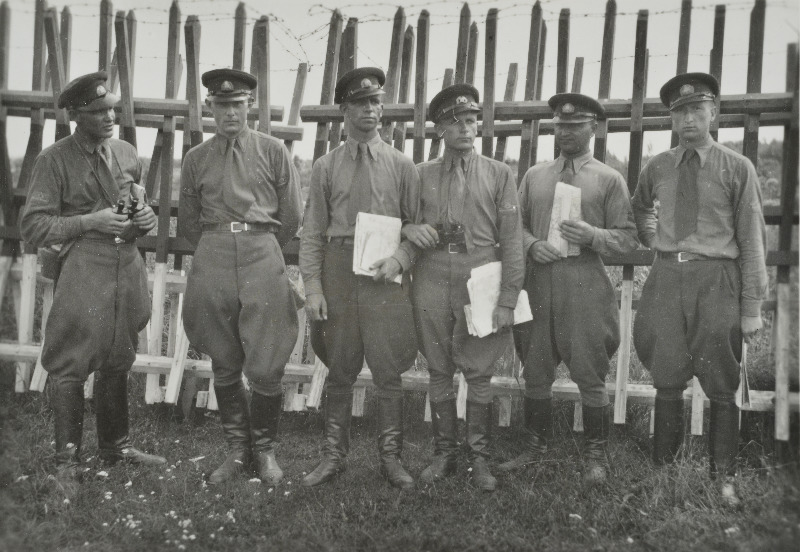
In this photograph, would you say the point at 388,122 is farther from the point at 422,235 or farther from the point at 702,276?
the point at 702,276

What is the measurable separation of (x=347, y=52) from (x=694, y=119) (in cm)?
271

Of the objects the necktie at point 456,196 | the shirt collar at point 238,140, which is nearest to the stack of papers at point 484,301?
the necktie at point 456,196

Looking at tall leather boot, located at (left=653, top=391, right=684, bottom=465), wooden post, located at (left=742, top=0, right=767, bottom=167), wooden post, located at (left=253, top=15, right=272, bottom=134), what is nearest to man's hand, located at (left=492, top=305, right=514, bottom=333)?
tall leather boot, located at (left=653, top=391, right=684, bottom=465)

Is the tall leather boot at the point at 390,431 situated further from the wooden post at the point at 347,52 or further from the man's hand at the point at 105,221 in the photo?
the wooden post at the point at 347,52

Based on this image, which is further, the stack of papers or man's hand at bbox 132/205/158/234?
man's hand at bbox 132/205/158/234

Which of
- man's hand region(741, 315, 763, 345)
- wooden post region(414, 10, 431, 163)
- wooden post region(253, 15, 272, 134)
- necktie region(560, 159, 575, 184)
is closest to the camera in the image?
man's hand region(741, 315, 763, 345)

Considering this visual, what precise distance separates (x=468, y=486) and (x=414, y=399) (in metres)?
1.47

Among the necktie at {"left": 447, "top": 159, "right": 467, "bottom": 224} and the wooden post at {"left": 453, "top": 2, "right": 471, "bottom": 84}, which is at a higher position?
the wooden post at {"left": 453, "top": 2, "right": 471, "bottom": 84}

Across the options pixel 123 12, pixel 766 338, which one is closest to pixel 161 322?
pixel 123 12

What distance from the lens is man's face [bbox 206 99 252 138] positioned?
177 inches

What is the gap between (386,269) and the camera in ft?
14.0

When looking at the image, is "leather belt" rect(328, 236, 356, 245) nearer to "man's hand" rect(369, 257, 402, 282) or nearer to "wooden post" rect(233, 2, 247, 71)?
"man's hand" rect(369, 257, 402, 282)

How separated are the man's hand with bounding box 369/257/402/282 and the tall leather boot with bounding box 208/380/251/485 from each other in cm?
125

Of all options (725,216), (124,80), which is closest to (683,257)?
(725,216)
